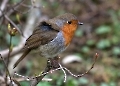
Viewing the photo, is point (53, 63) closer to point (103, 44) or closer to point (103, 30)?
point (103, 44)

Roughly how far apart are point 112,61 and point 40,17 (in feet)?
4.67

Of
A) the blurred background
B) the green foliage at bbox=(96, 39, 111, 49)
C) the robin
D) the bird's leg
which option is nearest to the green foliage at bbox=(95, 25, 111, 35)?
the blurred background

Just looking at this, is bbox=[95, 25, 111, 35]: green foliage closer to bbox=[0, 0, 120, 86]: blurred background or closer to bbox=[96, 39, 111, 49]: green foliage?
bbox=[0, 0, 120, 86]: blurred background

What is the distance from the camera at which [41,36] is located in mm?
3779

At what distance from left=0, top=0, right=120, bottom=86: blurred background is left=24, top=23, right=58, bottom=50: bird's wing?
3.79 ft

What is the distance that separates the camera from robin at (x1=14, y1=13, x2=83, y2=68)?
3.72m

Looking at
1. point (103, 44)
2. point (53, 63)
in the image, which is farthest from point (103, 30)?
point (53, 63)

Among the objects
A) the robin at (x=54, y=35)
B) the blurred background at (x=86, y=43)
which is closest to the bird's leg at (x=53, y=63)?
the robin at (x=54, y=35)

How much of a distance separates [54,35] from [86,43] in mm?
2702

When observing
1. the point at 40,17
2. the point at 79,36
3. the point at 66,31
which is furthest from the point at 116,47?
the point at 66,31

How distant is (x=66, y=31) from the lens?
3738 millimetres

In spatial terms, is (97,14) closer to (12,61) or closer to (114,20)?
(114,20)

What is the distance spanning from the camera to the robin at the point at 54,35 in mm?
3721

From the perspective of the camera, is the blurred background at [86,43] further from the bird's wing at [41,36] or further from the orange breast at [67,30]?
the orange breast at [67,30]
